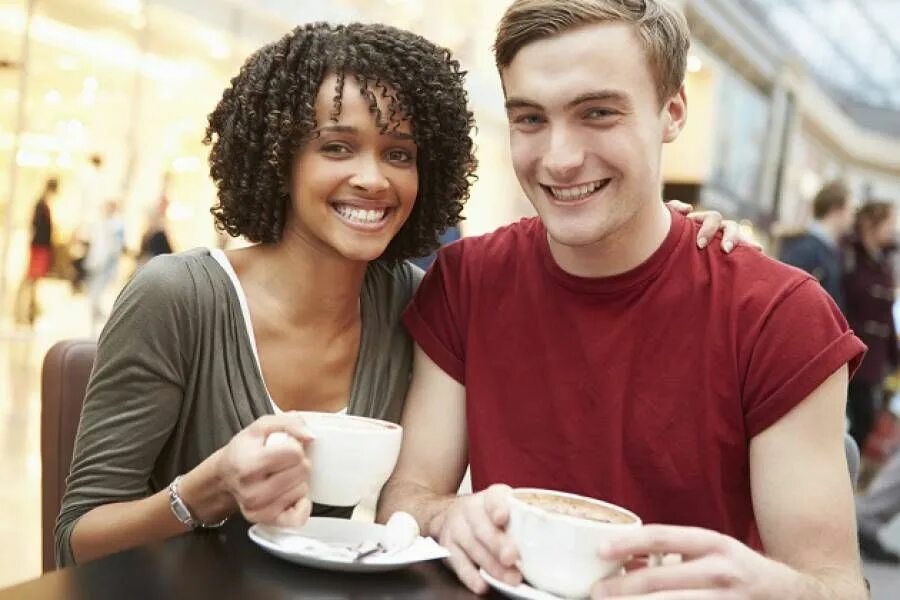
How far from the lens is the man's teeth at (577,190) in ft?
5.07

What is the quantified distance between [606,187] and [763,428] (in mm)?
427

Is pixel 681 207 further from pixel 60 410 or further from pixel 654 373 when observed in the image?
pixel 60 410

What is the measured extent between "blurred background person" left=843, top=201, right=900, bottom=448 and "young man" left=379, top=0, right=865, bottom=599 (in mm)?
4734

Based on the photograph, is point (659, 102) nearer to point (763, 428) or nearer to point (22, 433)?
point (763, 428)

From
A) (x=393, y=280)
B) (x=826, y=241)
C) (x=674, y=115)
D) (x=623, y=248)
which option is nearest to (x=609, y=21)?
(x=674, y=115)

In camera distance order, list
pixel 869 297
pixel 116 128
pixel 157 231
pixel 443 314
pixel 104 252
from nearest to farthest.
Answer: pixel 443 314 → pixel 869 297 → pixel 104 252 → pixel 116 128 → pixel 157 231

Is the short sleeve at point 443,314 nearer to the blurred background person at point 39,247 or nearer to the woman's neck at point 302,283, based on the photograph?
the woman's neck at point 302,283

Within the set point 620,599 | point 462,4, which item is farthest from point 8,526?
point 462,4

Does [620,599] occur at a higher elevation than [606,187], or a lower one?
lower

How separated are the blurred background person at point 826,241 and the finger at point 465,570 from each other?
4.46m

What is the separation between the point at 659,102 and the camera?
1597 mm

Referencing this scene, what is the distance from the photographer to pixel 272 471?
110cm

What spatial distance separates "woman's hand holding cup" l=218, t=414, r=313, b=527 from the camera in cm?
109

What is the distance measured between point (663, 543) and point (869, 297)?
5.44 meters
